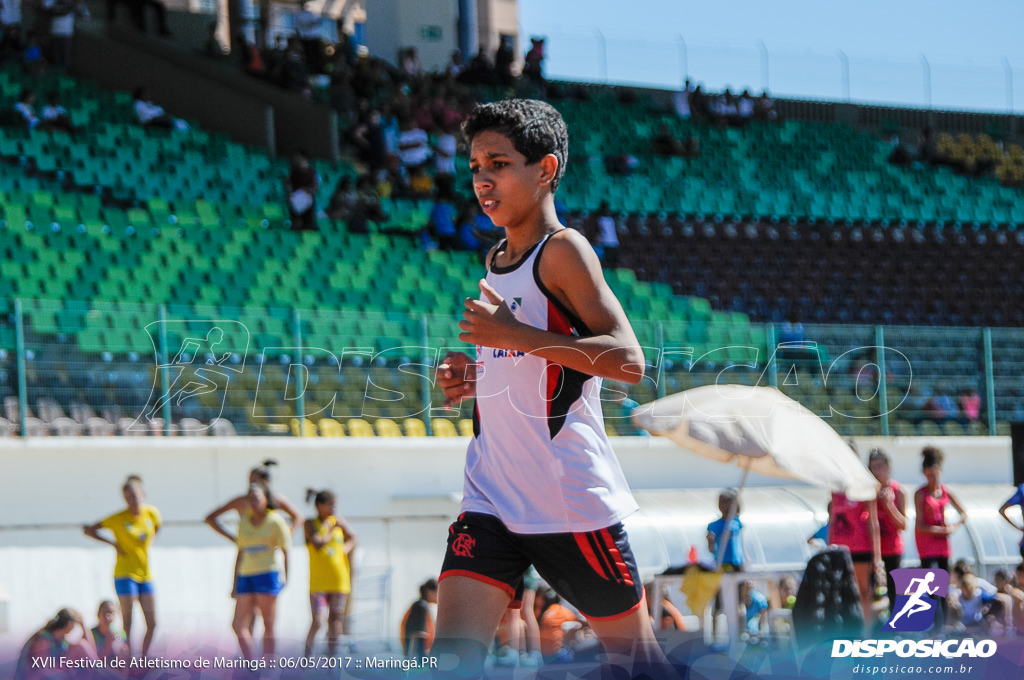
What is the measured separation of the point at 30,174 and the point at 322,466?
6.71 meters

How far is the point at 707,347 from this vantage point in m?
12.3

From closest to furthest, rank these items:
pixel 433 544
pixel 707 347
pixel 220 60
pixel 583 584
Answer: pixel 583 584, pixel 433 544, pixel 707 347, pixel 220 60

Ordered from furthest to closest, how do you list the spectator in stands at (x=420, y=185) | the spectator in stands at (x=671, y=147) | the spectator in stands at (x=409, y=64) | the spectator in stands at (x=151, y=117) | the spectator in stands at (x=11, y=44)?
the spectator in stands at (x=671, y=147), the spectator in stands at (x=409, y=64), the spectator in stands at (x=11, y=44), the spectator in stands at (x=151, y=117), the spectator in stands at (x=420, y=185)

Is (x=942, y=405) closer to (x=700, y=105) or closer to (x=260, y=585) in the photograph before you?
(x=260, y=585)

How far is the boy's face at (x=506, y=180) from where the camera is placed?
136 inches

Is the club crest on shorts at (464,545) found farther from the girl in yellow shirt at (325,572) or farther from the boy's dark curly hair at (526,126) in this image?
the girl in yellow shirt at (325,572)

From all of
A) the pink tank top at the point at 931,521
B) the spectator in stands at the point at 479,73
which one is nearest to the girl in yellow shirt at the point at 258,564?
the pink tank top at the point at 931,521

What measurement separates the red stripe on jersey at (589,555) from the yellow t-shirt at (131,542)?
645 centimetres

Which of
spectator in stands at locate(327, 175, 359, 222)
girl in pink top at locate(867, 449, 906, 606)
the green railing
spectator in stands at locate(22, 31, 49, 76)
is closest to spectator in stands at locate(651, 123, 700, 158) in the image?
spectator in stands at locate(327, 175, 359, 222)

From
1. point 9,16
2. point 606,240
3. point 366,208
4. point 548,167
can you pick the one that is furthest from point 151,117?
point 548,167

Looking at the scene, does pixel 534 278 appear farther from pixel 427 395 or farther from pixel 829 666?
pixel 427 395

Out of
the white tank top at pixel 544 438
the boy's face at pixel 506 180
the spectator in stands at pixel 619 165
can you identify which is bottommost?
the white tank top at pixel 544 438

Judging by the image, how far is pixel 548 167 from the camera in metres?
3.52

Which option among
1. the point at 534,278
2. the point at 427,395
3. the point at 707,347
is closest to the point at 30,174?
the point at 427,395
